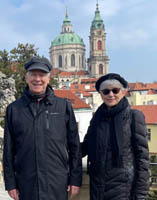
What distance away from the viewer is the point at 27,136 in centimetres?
289

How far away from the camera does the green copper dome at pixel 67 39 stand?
381 feet

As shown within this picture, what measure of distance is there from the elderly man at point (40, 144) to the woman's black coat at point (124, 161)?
217mm

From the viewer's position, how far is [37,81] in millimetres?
2982

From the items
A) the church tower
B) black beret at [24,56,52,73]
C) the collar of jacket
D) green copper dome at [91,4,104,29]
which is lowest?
the collar of jacket

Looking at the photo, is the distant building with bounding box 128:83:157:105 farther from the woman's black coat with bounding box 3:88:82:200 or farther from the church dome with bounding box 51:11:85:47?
the church dome with bounding box 51:11:85:47

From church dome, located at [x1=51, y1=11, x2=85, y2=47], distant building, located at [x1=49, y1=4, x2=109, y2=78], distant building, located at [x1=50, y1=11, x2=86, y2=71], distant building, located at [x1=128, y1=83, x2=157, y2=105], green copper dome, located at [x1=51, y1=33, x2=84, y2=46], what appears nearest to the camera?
distant building, located at [x1=128, y1=83, x2=157, y2=105]

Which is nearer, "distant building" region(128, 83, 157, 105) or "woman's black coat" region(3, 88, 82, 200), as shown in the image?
"woman's black coat" region(3, 88, 82, 200)

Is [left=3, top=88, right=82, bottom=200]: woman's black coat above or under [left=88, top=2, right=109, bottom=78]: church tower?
under

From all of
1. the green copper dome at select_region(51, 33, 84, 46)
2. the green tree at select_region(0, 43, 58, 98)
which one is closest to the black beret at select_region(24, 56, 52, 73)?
the green tree at select_region(0, 43, 58, 98)

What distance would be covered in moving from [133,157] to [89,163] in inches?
21.2

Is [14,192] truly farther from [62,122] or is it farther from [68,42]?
[68,42]

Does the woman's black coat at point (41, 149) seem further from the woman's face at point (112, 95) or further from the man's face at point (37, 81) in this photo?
the woman's face at point (112, 95)

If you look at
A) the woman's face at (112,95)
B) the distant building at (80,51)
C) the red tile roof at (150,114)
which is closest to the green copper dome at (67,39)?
the distant building at (80,51)

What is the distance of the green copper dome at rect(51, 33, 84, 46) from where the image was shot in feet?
381
